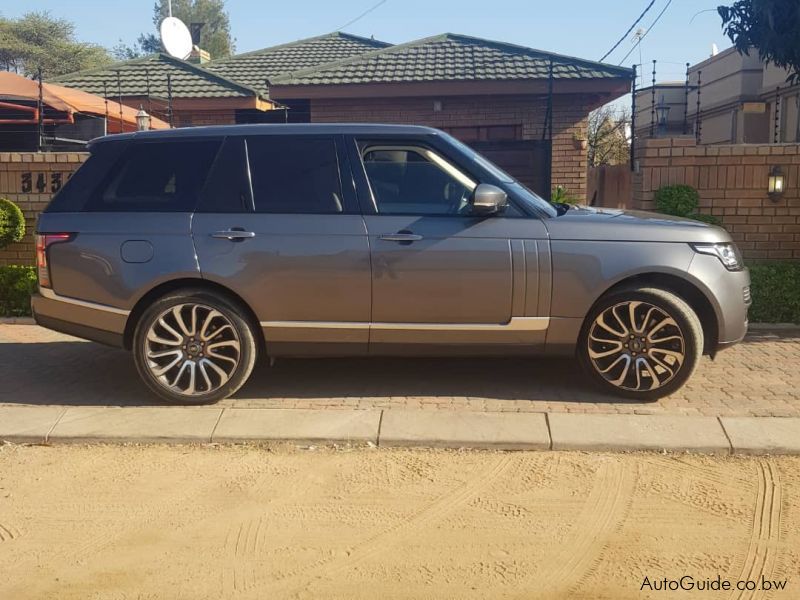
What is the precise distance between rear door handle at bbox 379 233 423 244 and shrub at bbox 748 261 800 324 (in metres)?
4.34

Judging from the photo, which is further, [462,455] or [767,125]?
[767,125]

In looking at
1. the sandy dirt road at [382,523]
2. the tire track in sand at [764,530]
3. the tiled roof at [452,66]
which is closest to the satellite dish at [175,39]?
the tiled roof at [452,66]

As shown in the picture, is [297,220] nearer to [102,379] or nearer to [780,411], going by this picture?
[102,379]

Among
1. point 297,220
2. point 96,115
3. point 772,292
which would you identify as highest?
point 96,115

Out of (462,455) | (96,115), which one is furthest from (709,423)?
(96,115)

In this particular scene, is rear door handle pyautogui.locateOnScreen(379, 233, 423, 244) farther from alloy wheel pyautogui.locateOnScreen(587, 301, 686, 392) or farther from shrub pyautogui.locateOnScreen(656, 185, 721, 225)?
shrub pyautogui.locateOnScreen(656, 185, 721, 225)

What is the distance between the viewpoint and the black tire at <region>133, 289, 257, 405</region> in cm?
543

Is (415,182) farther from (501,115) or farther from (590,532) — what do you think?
(501,115)

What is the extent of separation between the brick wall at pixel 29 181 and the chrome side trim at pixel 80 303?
412 cm

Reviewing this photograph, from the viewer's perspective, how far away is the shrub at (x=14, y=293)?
28.1 feet

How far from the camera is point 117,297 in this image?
5.49 meters

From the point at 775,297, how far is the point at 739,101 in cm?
1527

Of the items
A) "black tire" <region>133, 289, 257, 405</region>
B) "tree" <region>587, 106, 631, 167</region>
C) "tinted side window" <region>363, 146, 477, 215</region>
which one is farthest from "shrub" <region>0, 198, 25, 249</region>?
"tree" <region>587, 106, 631, 167</region>

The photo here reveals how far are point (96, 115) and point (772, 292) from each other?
1030 centimetres
